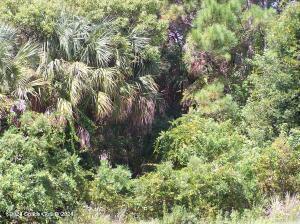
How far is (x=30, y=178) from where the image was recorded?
8.95 metres

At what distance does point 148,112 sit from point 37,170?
156 inches

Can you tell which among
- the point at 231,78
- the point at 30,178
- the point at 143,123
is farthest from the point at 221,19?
the point at 30,178

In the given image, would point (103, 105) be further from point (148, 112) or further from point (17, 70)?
point (17, 70)

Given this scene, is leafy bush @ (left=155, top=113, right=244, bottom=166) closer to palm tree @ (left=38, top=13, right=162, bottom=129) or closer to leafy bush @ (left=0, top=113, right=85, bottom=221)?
palm tree @ (left=38, top=13, right=162, bottom=129)

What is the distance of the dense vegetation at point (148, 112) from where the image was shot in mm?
9664

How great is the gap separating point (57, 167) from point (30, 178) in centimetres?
115

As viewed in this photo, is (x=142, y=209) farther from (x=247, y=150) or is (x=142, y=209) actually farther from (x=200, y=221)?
(x=247, y=150)

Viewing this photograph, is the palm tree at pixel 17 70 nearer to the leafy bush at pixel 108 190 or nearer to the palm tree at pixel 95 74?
the palm tree at pixel 95 74

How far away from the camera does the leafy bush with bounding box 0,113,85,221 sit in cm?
858

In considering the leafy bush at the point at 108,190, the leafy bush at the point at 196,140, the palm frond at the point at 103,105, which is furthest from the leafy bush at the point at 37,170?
the leafy bush at the point at 196,140

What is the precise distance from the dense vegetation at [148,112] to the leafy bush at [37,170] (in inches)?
1.0

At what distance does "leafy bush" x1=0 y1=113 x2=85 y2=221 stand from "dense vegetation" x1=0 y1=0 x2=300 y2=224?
0.02 meters

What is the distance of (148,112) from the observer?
12.7 meters

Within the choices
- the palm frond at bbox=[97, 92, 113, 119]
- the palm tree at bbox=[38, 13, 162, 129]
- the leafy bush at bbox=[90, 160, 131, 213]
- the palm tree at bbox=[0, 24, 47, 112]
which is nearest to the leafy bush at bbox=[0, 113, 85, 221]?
the leafy bush at bbox=[90, 160, 131, 213]
